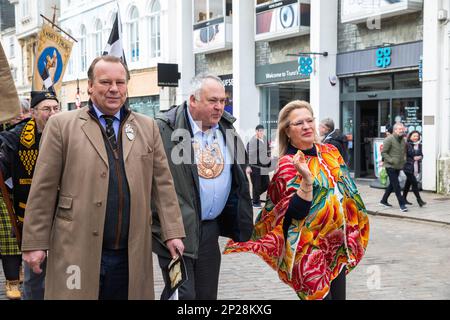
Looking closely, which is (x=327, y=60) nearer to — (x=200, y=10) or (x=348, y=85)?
(x=348, y=85)

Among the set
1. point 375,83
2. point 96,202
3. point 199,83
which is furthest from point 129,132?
point 375,83

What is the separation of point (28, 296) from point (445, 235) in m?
7.29

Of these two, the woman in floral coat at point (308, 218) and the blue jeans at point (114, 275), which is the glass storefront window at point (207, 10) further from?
the blue jeans at point (114, 275)

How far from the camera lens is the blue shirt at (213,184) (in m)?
3.96

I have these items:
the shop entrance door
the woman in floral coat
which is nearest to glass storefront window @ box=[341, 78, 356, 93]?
the shop entrance door

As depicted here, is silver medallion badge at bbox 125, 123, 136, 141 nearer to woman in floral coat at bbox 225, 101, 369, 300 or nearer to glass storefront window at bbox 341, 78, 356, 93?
woman in floral coat at bbox 225, 101, 369, 300

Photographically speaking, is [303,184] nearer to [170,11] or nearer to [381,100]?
[381,100]

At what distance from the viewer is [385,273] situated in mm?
7121

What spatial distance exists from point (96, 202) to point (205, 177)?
0.96 metres

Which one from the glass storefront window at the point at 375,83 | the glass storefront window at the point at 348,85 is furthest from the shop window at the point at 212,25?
the glass storefront window at the point at 375,83

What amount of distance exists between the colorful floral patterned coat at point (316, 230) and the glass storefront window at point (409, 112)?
12.6m

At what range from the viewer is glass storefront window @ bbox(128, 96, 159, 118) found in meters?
28.4

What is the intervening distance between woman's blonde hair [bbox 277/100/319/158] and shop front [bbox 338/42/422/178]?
1236 centimetres

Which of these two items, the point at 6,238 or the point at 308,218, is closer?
the point at 308,218
